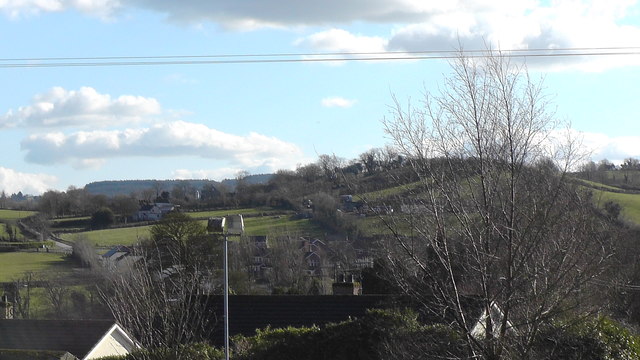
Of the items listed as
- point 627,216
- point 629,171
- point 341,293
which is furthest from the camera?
point 629,171

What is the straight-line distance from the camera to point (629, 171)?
37.3 metres

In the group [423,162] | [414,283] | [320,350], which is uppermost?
[423,162]

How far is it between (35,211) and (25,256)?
6.93 m

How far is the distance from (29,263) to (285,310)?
28.9m

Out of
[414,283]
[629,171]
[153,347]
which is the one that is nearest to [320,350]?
[153,347]

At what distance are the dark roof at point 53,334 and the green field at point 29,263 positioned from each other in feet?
56.5

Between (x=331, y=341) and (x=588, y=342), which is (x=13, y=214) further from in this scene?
(x=588, y=342)

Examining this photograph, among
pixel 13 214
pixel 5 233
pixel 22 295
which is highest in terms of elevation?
pixel 13 214

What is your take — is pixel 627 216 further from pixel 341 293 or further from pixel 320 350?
pixel 320 350

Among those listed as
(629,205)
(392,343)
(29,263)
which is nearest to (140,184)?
(29,263)

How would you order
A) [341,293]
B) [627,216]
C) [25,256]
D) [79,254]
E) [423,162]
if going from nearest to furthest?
[423,162] < [341,293] < [627,216] < [79,254] < [25,256]

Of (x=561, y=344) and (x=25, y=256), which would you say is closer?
(x=561, y=344)

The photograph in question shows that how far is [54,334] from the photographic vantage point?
24.2 meters

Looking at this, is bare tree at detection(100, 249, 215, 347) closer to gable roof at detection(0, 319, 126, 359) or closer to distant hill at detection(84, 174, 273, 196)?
gable roof at detection(0, 319, 126, 359)
